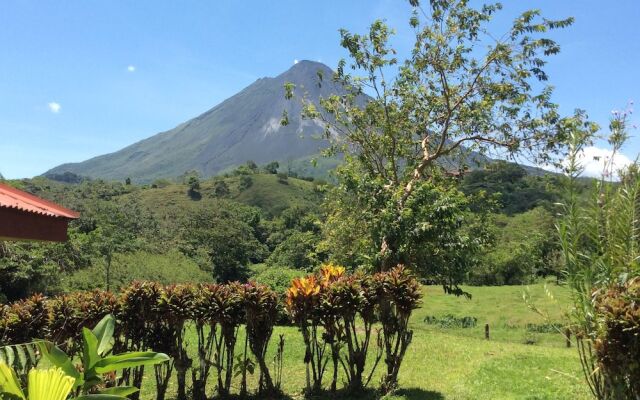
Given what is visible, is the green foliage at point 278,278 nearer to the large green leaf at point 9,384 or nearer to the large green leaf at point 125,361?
the large green leaf at point 125,361

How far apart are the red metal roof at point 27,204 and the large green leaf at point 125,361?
1.57m

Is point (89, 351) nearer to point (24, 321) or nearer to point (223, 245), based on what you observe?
point (24, 321)

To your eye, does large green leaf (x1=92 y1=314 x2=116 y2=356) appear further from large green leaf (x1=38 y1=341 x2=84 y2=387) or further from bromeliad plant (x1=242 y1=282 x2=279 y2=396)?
bromeliad plant (x1=242 y1=282 x2=279 y2=396)

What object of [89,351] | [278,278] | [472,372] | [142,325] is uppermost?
[89,351]

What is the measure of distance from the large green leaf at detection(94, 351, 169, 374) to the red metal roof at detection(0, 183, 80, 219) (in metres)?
1.57

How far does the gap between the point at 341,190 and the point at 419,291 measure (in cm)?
541

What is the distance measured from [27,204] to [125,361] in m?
1.93

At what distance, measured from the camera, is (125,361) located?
6.10 ft

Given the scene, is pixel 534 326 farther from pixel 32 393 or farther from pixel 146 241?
pixel 146 241

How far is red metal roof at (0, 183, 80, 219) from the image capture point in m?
3.07

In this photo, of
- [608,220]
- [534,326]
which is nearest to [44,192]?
[534,326]

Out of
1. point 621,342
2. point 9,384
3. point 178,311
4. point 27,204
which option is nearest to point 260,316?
point 178,311

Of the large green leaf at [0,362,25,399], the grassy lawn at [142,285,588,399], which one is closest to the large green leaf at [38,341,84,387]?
the large green leaf at [0,362,25,399]

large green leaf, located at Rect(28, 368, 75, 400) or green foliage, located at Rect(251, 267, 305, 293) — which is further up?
large green leaf, located at Rect(28, 368, 75, 400)
